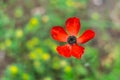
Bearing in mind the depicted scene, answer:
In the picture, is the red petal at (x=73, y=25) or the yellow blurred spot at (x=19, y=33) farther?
the yellow blurred spot at (x=19, y=33)

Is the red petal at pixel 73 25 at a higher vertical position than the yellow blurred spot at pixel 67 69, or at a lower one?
lower

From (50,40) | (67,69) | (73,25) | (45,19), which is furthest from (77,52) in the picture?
(45,19)

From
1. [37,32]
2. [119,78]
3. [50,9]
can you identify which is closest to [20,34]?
[37,32]

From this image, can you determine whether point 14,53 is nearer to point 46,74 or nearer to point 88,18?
point 46,74

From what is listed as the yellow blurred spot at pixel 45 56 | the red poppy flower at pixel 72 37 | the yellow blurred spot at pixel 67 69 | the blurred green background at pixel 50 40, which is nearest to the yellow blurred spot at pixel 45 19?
the blurred green background at pixel 50 40

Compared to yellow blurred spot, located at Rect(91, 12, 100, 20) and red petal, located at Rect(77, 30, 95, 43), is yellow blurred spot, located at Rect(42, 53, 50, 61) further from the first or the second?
red petal, located at Rect(77, 30, 95, 43)

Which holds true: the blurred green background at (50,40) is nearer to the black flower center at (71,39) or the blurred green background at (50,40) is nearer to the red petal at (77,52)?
the black flower center at (71,39)

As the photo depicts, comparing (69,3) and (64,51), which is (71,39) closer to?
(64,51)
